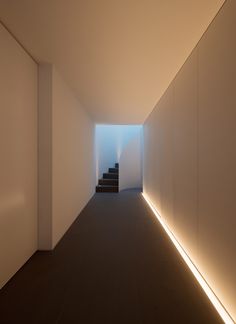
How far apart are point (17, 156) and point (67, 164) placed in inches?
47.7

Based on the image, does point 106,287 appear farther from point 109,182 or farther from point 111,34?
point 109,182

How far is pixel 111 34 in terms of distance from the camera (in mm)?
1801

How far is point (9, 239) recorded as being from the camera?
1.77 m

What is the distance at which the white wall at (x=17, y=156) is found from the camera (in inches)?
66.5

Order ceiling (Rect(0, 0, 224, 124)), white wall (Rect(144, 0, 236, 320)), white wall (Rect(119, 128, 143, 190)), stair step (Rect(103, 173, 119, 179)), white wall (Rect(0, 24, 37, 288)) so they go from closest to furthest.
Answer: white wall (Rect(144, 0, 236, 320)) < ceiling (Rect(0, 0, 224, 124)) < white wall (Rect(0, 24, 37, 288)) < white wall (Rect(119, 128, 143, 190)) < stair step (Rect(103, 173, 119, 179))

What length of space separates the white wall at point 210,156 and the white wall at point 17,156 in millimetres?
1819

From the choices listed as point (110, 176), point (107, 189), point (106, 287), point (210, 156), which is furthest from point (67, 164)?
point (110, 176)

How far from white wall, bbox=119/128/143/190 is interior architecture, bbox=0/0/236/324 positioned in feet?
14.4

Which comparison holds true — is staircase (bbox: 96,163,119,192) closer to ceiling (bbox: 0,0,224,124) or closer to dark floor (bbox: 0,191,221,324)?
dark floor (bbox: 0,191,221,324)

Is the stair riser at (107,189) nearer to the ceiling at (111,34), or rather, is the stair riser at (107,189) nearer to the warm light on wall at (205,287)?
the warm light on wall at (205,287)

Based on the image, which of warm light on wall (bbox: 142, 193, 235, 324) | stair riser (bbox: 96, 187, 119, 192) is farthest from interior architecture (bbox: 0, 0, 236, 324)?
stair riser (bbox: 96, 187, 119, 192)

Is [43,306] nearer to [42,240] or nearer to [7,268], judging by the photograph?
[7,268]

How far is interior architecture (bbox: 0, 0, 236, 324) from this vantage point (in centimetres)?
142

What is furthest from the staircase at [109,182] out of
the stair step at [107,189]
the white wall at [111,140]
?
the white wall at [111,140]
